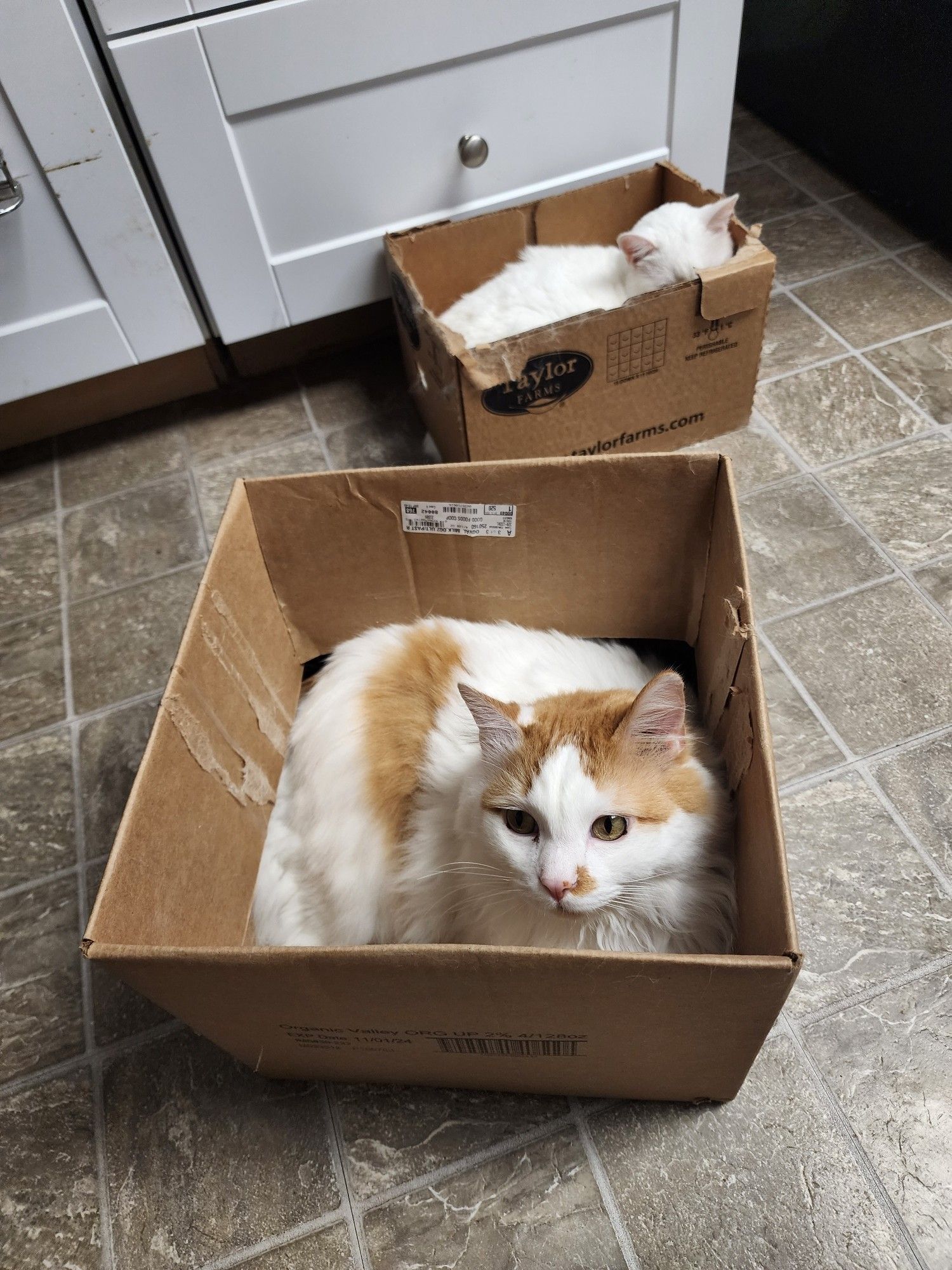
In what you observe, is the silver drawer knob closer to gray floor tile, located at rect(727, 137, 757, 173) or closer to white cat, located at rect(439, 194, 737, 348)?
white cat, located at rect(439, 194, 737, 348)

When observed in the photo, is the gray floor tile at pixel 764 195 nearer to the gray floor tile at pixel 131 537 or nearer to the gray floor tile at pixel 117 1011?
the gray floor tile at pixel 131 537

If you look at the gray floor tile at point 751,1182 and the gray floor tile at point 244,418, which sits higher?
the gray floor tile at point 751,1182

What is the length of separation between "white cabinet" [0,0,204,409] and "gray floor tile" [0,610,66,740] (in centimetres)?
42

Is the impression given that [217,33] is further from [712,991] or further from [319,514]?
[712,991]

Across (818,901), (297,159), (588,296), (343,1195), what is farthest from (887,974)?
(297,159)

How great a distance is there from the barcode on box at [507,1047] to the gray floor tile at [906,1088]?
0.32 meters

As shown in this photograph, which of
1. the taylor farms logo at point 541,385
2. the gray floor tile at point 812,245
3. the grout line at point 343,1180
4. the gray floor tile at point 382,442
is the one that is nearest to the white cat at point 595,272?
the taylor farms logo at point 541,385

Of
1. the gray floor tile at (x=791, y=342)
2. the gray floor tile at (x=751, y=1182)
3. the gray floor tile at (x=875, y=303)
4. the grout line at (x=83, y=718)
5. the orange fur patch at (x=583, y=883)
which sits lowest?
the grout line at (x=83, y=718)

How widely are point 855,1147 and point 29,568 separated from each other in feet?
4.90

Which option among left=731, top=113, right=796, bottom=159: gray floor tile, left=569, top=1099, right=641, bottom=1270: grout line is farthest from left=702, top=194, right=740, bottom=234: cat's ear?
left=569, top=1099, right=641, bottom=1270: grout line

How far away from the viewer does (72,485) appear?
63.4 inches

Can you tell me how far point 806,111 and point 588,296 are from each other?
1049mm

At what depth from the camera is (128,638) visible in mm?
1354

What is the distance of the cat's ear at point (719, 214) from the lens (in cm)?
121
